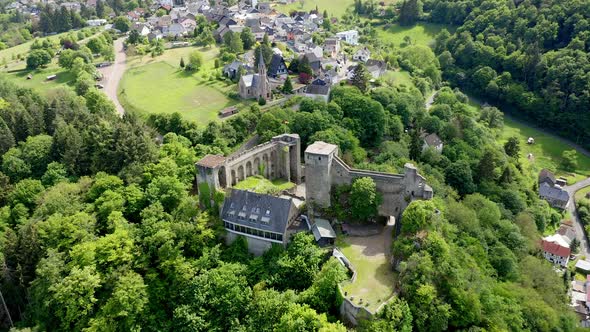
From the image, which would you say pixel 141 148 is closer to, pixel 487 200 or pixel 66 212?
pixel 66 212

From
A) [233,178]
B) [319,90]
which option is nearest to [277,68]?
[319,90]

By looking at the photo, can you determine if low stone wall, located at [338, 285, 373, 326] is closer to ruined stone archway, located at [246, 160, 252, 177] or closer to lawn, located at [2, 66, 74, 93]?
ruined stone archway, located at [246, 160, 252, 177]

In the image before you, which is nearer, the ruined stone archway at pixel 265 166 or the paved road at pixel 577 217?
the ruined stone archway at pixel 265 166

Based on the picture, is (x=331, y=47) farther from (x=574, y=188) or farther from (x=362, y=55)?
(x=574, y=188)

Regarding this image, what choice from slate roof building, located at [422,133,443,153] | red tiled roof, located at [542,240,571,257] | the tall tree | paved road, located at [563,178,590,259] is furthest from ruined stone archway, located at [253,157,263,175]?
paved road, located at [563,178,590,259]

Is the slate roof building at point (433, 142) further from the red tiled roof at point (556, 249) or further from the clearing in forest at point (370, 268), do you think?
the clearing in forest at point (370, 268)

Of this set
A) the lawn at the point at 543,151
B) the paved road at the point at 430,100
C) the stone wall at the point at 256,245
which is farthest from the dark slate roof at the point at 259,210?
the lawn at the point at 543,151
